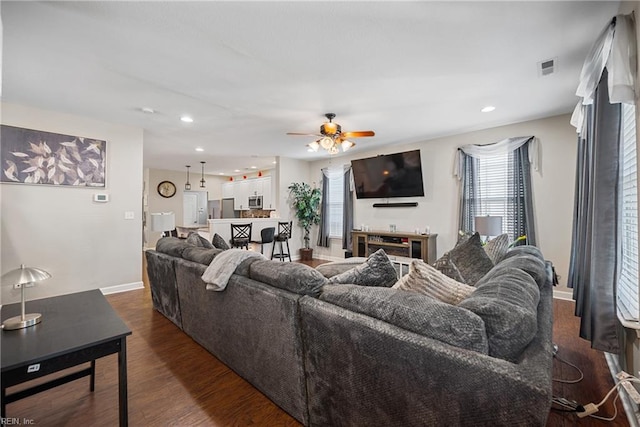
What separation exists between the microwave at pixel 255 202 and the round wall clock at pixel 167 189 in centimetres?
272

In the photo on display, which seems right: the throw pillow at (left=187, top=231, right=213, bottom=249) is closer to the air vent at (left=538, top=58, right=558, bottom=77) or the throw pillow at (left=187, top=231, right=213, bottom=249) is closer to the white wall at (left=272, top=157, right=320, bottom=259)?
the white wall at (left=272, top=157, right=320, bottom=259)

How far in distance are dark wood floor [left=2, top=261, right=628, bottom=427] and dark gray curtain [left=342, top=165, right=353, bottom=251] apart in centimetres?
392

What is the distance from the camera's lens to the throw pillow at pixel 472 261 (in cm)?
203

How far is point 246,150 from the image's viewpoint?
5734mm

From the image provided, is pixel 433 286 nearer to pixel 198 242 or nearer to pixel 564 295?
pixel 198 242

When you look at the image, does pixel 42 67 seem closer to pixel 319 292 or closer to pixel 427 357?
pixel 319 292

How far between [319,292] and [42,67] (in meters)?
3.25

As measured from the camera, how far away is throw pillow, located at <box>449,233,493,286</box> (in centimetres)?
203

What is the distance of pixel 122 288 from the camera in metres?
4.03

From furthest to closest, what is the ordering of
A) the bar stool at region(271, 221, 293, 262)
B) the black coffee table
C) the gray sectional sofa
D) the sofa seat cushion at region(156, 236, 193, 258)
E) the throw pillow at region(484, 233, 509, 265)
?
the bar stool at region(271, 221, 293, 262)
the sofa seat cushion at region(156, 236, 193, 258)
the throw pillow at region(484, 233, 509, 265)
the black coffee table
the gray sectional sofa

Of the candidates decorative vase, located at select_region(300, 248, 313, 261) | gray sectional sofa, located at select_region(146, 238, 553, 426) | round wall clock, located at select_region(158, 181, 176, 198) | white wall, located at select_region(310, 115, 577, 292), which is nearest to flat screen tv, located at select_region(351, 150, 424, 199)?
white wall, located at select_region(310, 115, 577, 292)

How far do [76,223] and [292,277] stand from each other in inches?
152

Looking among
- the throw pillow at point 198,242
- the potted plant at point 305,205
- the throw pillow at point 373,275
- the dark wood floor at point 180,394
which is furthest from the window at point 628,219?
the potted plant at point 305,205

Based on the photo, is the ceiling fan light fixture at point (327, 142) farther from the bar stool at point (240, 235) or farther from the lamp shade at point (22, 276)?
the lamp shade at point (22, 276)
